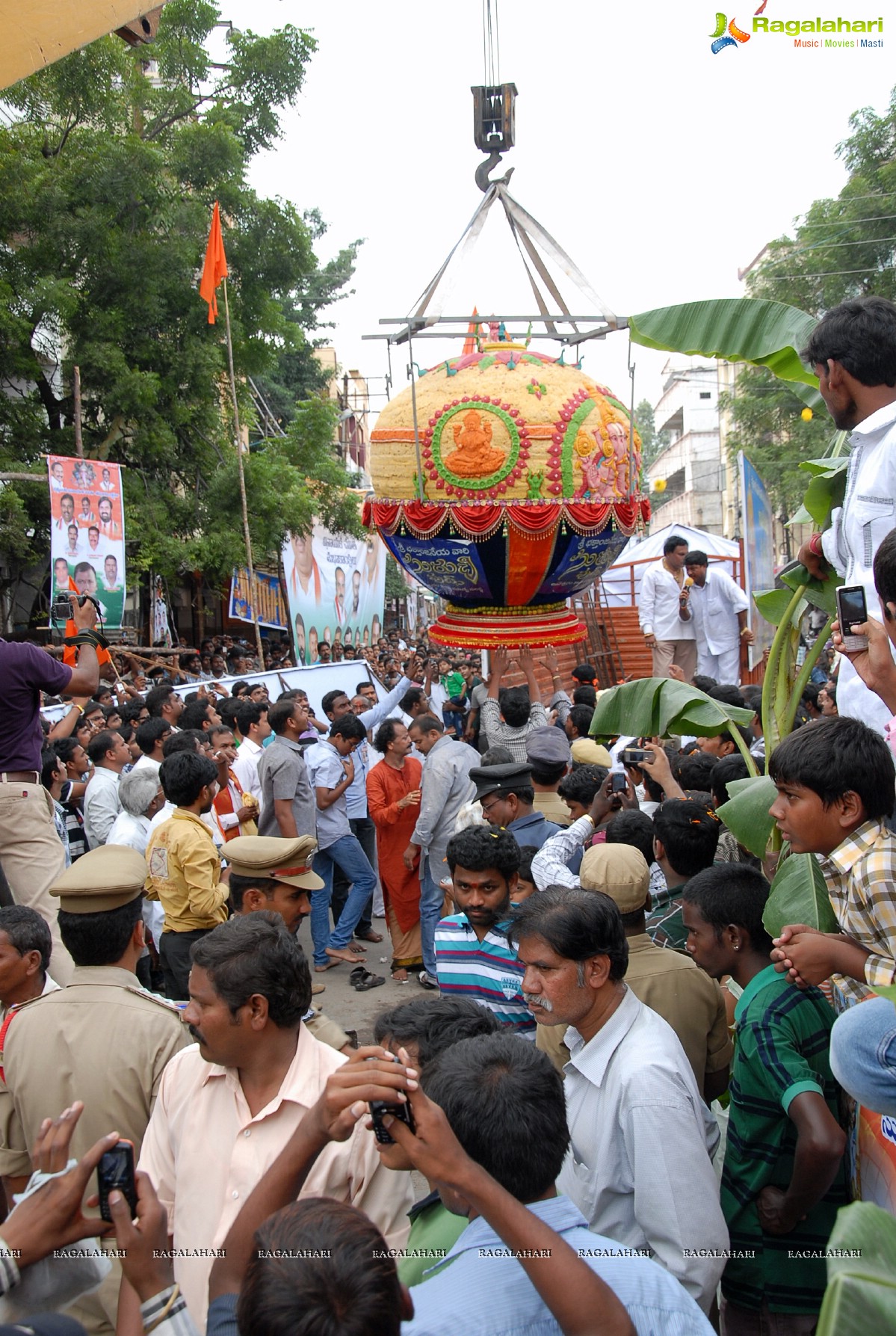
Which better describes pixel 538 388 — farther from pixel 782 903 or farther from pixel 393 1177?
pixel 393 1177

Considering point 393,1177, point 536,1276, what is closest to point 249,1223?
point 393,1177

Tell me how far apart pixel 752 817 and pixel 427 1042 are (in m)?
1.35

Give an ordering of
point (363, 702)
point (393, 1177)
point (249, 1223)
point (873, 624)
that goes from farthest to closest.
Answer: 1. point (363, 702)
2. point (873, 624)
3. point (393, 1177)
4. point (249, 1223)

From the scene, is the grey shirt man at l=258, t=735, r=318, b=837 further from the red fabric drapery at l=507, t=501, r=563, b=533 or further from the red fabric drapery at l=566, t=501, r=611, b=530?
the red fabric drapery at l=566, t=501, r=611, b=530

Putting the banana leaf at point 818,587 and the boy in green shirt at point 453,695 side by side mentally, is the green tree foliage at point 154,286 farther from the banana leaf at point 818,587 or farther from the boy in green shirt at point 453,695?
the banana leaf at point 818,587

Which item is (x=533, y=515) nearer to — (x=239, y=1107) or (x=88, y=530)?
(x=239, y=1107)

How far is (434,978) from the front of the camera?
678cm

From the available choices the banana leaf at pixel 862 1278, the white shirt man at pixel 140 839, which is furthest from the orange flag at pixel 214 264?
the banana leaf at pixel 862 1278

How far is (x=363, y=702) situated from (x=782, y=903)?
675cm

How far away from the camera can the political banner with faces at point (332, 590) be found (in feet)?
61.4

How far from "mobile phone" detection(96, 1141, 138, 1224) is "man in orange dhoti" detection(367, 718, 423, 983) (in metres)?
5.08

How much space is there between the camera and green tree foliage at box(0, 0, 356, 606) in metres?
15.9

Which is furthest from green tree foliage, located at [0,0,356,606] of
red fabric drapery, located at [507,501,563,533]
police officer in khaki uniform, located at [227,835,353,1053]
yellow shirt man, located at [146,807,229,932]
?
police officer in khaki uniform, located at [227,835,353,1053]

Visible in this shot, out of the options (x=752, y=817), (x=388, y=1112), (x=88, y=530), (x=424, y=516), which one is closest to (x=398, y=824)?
(x=424, y=516)
